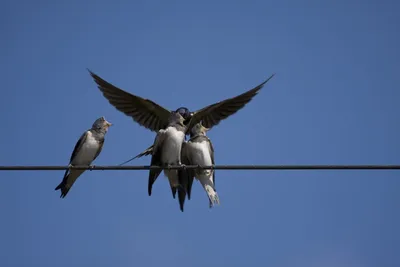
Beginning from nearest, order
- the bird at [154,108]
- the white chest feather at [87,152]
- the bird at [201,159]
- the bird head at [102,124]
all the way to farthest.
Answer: the bird at [201,159] → the white chest feather at [87,152] → the bird head at [102,124] → the bird at [154,108]

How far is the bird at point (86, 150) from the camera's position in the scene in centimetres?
1087

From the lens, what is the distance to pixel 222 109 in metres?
12.3

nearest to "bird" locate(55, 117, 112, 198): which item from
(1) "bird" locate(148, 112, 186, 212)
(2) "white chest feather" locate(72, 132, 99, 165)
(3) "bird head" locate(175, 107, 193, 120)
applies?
(2) "white chest feather" locate(72, 132, 99, 165)

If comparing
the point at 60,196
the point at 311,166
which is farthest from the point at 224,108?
the point at 311,166

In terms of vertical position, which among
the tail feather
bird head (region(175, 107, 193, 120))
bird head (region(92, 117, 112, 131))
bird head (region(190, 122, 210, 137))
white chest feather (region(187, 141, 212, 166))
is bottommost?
the tail feather

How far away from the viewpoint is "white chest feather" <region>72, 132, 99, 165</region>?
10.9 metres

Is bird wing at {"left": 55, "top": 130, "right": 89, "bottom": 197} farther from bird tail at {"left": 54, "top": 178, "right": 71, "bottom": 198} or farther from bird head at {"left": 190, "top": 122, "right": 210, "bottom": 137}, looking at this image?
bird head at {"left": 190, "top": 122, "right": 210, "bottom": 137}

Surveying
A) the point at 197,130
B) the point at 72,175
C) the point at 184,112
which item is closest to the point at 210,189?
the point at 197,130

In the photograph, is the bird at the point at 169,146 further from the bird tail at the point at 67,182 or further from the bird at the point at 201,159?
the bird tail at the point at 67,182

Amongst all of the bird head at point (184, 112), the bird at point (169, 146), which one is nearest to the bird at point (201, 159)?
the bird at point (169, 146)

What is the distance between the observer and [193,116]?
11.9 m

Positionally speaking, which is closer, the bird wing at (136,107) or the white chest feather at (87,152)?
the white chest feather at (87,152)

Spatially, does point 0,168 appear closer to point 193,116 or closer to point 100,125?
point 100,125

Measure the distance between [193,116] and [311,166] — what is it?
5.06 meters
